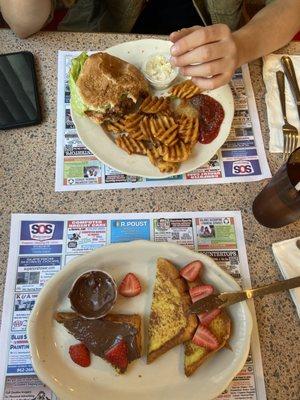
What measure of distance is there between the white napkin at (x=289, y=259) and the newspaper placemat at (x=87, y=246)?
0.08 metres

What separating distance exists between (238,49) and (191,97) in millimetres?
174

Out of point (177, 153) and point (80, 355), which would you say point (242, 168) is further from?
point (80, 355)

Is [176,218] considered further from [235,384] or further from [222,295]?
[235,384]

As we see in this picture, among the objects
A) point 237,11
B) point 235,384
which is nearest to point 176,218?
point 235,384

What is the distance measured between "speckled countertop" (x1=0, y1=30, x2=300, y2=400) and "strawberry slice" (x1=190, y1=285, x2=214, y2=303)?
0.14m

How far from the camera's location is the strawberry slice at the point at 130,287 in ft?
2.88

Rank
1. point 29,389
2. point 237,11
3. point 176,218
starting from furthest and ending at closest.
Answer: point 237,11
point 176,218
point 29,389

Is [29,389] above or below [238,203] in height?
below

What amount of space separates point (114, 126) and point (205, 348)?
58cm

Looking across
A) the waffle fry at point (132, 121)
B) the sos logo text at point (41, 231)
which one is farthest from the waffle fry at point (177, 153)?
the sos logo text at point (41, 231)

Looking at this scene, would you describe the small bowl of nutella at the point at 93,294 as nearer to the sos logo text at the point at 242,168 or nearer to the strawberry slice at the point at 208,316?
the strawberry slice at the point at 208,316

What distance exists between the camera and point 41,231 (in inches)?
37.1

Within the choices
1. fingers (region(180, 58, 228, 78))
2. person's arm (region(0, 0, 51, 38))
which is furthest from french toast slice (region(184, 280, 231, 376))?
person's arm (region(0, 0, 51, 38))

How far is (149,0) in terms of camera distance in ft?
4.66
